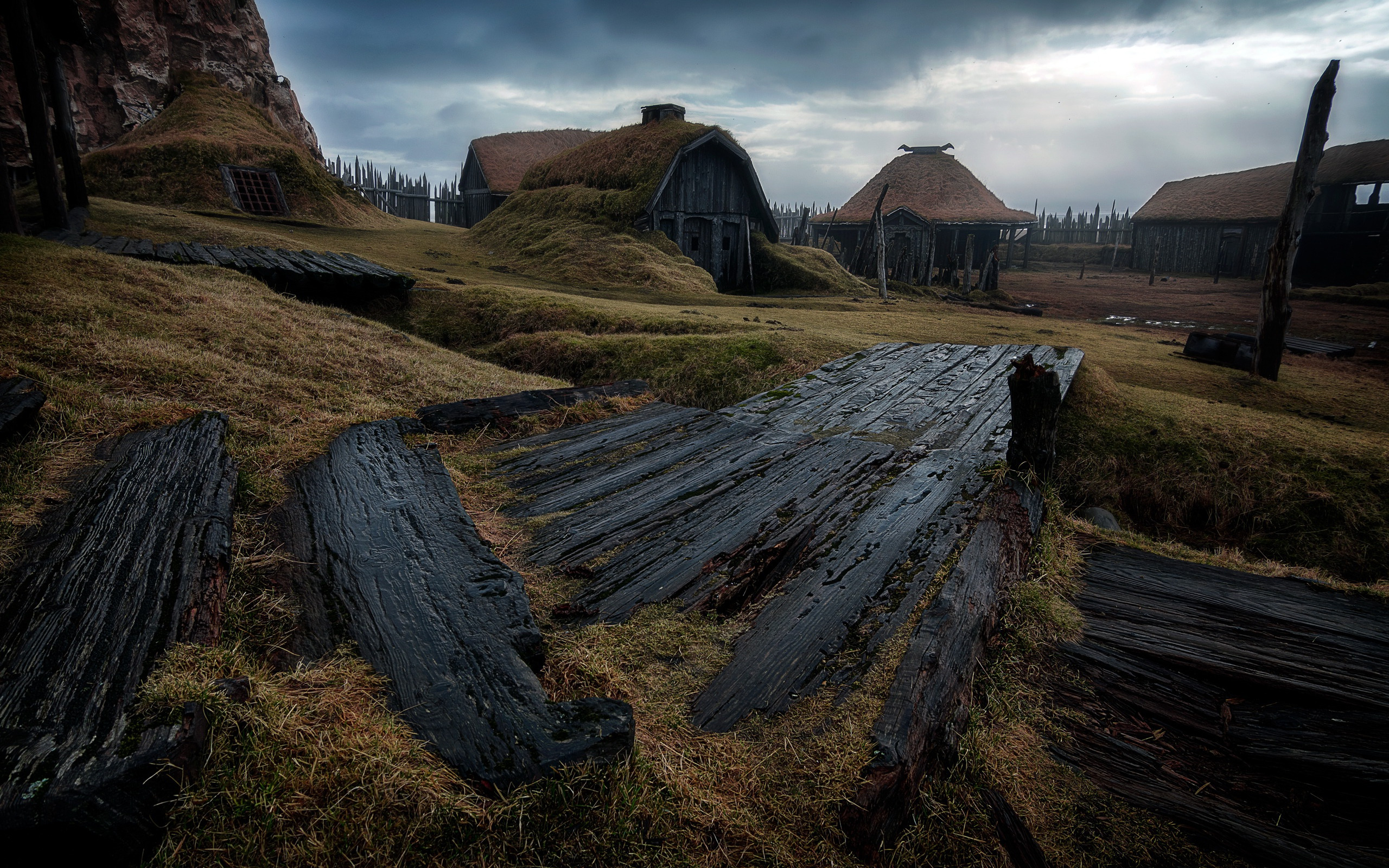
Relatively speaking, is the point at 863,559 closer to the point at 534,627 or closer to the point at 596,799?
the point at 534,627

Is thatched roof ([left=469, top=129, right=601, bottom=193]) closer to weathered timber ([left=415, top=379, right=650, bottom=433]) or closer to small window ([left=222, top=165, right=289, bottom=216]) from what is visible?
small window ([left=222, top=165, right=289, bottom=216])

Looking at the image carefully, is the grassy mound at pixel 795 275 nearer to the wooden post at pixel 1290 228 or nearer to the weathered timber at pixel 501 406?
the wooden post at pixel 1290 228

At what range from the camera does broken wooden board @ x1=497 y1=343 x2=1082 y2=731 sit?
2.75 meters

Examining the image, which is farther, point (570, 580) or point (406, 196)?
point (406, 196)

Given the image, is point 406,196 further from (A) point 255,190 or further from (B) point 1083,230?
(B) point 1083,230

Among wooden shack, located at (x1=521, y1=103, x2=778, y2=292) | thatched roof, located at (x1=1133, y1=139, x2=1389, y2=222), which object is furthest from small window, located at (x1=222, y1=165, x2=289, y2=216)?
thatched roof, located at (x1=1133, y1=139, x2=1389, y2=222)

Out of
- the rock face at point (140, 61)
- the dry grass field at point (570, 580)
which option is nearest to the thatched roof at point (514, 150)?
the rock face at point (140, 61)

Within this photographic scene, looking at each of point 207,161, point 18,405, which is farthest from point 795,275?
point 18,405

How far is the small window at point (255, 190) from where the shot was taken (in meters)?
20.8

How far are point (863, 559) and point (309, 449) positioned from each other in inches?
126

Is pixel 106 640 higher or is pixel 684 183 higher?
pixel 684 183

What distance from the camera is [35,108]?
10.5m

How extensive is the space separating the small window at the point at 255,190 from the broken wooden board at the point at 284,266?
36.8 feet

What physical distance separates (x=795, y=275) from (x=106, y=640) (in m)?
21.9
